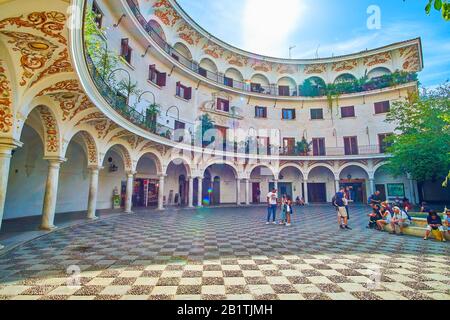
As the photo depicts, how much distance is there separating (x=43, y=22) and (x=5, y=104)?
2.94 m

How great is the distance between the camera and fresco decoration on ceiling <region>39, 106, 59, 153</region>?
7.72m

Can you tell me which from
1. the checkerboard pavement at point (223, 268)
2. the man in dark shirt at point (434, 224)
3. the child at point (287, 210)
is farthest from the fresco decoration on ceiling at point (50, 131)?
the man in dark shirt at point (434, 224)

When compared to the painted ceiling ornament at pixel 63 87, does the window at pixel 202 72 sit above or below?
above

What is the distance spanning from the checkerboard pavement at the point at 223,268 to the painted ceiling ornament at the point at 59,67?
447 cm

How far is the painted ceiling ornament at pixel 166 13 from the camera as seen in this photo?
52.7 feet

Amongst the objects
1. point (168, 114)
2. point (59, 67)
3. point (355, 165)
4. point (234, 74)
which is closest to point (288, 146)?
point (355, 165)

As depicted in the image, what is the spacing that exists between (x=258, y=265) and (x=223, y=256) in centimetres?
97

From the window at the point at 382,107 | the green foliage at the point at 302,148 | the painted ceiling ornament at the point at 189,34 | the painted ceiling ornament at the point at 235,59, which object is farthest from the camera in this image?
the painted ceiling ornament at the point at 235,59

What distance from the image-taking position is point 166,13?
16.8 m

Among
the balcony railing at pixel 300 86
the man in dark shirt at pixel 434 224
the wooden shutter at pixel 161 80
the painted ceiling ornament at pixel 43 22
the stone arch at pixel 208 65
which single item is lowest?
the man in dark shirt at pixel 434 224

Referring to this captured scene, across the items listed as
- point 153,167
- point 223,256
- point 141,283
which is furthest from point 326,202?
point 141,283

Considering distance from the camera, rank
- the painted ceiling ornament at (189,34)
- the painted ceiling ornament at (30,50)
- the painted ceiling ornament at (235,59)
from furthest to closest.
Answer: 1. the painted ceiling ornament at (235,59)
2. the painted ceiling ornament at (189,34)
3. the painted ceiling ornament at (30,50)

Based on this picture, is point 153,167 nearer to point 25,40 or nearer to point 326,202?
point 25,40

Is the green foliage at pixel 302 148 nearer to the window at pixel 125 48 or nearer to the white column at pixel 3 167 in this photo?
the window at pixel 125 48
